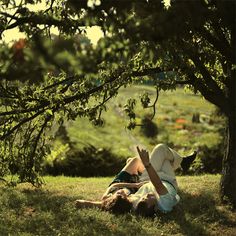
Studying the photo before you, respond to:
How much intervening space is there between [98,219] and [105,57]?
6050 mm

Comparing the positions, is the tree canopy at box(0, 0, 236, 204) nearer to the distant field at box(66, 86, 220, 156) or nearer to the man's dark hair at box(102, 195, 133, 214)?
the man's dark hair at box(102, 195, 133, 214)

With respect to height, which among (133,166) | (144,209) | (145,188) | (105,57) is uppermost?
Result: (105,57)

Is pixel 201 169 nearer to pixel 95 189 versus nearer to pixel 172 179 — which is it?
pixel 95 189

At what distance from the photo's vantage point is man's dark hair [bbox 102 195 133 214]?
1034cm

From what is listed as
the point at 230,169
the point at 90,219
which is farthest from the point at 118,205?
the point at 230,169

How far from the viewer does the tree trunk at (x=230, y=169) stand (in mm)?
11062

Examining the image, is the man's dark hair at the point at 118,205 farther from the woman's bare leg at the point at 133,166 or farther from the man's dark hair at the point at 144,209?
the woman's bare leg at the point at 133,166

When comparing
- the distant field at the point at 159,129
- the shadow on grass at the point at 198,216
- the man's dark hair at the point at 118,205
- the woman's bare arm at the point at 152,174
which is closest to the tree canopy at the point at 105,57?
the shadow on grass at the point at 198,216

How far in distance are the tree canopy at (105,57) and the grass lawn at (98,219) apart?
705mm

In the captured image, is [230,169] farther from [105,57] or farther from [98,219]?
[105,57]

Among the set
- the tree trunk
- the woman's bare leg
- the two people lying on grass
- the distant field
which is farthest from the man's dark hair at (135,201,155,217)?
the distant field

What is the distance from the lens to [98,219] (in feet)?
32.8

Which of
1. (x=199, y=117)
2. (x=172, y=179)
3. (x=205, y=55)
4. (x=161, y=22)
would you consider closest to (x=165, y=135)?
(x=199, y=117)

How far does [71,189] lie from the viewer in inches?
536
